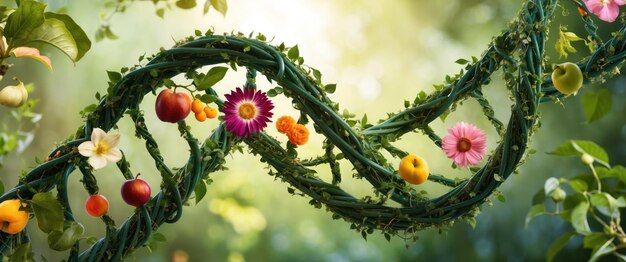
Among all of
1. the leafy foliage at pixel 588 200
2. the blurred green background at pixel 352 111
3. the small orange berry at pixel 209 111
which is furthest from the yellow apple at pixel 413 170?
the blurred green background at pixel 352 111

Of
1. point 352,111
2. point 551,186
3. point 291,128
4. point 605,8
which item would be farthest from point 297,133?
point 352,111

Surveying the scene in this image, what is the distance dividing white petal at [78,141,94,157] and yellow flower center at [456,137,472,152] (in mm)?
250

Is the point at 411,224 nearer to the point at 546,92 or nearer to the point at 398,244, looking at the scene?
the point at 546,92

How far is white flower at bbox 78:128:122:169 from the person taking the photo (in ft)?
1.61

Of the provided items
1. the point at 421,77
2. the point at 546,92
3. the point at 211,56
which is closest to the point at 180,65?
the point at 211,56

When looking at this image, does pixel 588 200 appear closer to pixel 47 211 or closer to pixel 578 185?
pixel 578 185

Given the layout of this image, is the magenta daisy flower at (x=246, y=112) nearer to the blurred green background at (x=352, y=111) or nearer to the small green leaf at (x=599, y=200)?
the small green leaf at (x=599, y=200)

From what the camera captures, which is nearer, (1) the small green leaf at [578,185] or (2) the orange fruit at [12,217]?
(2) the orange fruit at [12,217]

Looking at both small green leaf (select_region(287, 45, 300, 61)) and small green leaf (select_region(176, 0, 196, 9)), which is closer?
small green leaf (select_region(287, 45, 300, 61))

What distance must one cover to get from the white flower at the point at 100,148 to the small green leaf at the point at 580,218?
425mm

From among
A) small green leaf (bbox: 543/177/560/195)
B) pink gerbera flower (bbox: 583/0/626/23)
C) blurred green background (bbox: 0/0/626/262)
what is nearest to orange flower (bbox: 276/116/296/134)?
pink gerbera flower (bbox: 583/0/626/23)

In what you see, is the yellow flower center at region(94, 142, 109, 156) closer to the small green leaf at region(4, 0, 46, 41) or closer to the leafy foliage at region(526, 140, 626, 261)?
the small green leaf at region(4, 0, 46, 41)

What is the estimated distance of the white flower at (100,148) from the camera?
1.61ft

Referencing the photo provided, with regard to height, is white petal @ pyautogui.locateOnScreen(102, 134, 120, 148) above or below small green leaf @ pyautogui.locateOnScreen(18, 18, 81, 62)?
below
